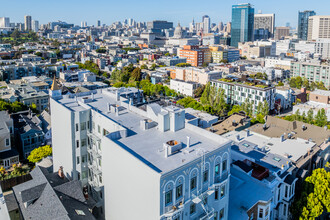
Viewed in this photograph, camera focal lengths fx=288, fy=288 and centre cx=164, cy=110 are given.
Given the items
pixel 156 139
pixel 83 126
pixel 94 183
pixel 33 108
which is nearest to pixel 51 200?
pixel 94 183

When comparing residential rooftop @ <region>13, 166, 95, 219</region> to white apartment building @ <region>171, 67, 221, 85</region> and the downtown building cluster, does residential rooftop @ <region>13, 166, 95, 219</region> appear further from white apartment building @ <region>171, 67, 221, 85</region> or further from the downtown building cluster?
white apartment building @ <region>171, 67, 221, 85</region>

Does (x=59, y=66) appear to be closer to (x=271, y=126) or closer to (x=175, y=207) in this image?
(x=271, y=126)

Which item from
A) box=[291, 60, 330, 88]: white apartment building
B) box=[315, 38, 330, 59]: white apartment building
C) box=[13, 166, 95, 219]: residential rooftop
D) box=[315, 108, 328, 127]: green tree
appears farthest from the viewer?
box=[315, 38, 330, 59]: white apartment building

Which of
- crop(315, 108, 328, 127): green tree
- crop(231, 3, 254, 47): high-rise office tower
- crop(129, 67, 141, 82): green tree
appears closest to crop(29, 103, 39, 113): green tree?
crop(129, 67, 141, 82): green tree

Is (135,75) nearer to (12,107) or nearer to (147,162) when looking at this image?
(12,107)

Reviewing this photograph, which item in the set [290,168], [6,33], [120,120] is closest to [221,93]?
[290,168]

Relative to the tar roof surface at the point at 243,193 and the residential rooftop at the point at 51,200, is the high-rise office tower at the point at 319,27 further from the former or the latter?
the residential rooftop at the point at 51,200

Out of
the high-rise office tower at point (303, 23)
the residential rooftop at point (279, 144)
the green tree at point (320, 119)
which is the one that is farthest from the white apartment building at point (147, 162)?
the high-rise office tower at point (303, 23)
